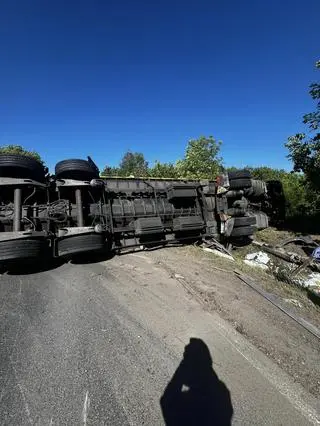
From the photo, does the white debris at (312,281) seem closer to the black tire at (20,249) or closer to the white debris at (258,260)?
the white debris at (258,260)

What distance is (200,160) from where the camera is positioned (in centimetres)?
3512

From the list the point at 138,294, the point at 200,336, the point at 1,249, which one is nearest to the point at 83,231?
the point at 1,249

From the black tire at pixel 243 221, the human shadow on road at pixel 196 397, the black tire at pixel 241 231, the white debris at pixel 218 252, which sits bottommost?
the human shadow on road at pixel 196 397

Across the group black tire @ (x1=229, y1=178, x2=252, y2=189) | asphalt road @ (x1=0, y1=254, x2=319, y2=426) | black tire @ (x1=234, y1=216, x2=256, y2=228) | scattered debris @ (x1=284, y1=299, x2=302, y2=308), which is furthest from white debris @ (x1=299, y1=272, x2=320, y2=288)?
asphalt road @ (x1=0, y1=254, x2=319, y2=426)

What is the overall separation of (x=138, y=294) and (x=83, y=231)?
1.82 meters

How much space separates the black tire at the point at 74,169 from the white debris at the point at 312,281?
211 inches

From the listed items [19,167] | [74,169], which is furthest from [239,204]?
[19,167]

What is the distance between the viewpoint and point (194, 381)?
262cm

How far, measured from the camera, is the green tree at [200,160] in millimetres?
33672

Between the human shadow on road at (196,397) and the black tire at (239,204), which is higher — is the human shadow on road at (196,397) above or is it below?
below

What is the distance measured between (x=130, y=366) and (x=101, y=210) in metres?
3.98

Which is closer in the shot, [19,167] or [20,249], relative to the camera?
[20,249]

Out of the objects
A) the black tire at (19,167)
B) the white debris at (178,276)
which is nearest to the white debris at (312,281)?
the white debris at (178,276)

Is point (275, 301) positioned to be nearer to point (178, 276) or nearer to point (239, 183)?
point (178, 276)
